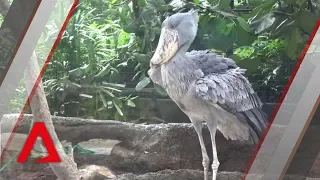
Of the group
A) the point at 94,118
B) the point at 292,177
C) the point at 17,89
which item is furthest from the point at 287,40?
the point at 17,89

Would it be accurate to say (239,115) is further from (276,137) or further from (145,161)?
(145,161)

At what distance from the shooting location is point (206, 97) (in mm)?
898

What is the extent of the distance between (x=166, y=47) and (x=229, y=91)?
0.15m

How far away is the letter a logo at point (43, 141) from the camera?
953 millimetres

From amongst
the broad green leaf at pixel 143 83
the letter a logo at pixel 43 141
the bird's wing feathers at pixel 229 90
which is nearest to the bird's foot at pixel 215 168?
the bird's wing feathers at pixel 229 90

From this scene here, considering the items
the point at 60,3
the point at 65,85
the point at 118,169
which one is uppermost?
the point at 60,3

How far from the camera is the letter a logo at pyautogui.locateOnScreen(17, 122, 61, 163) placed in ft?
3.13

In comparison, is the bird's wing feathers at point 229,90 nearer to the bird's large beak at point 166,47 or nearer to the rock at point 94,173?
the bird's large beak at point 166,47

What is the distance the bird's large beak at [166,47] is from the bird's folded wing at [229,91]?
0.24 ft

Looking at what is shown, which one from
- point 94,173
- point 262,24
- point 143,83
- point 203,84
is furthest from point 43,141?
point 262,24

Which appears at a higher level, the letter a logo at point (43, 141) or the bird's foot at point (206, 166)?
the bird's foot at point (206, 166)

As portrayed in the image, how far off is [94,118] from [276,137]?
0.37 m

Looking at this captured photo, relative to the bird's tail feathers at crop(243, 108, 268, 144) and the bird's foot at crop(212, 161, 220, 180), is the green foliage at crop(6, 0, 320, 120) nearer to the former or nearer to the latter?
the bird's tail feathers at crop(243, 108, 268, 144)

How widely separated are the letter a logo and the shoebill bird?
0.24 metres
